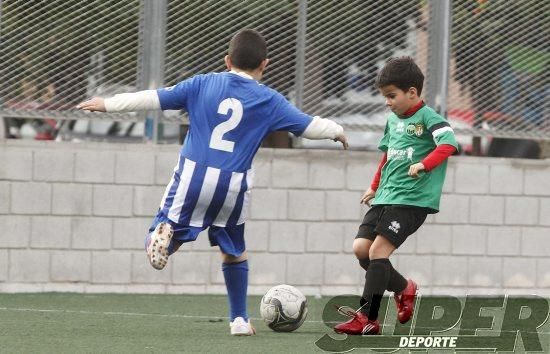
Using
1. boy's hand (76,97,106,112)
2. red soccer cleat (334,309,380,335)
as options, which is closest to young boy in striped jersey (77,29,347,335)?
boy's hand (76,97,106,112)

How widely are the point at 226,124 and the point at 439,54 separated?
4237 millimetres

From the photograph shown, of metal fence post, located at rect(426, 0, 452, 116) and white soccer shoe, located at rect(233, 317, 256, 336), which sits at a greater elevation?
metal fence post, located at rect(426, 0, 452, 116)

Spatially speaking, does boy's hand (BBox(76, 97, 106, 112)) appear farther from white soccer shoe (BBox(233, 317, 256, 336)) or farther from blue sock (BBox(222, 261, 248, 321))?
white soccer shoe (BBox(233, 317, 256, 336))

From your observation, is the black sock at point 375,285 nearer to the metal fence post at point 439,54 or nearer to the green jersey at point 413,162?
the green jersey at point 413,162

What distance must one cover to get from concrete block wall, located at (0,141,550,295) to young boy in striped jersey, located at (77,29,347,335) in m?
3.16

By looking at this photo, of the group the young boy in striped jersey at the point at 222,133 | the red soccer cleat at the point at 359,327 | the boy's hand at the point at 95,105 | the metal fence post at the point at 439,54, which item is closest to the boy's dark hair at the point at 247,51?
the young boy in striped jersey at the point at 222,133

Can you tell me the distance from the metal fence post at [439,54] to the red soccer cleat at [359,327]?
3.83 m

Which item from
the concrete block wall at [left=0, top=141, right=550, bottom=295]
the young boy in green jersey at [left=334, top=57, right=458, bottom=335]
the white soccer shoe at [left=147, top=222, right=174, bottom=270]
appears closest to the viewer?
the white soccer shoe at [left=147, top=222, right=174, bottom=270]

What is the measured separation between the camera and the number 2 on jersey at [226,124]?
7250mm

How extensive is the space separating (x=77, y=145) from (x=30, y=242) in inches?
32.7

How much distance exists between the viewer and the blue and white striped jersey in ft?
23.8

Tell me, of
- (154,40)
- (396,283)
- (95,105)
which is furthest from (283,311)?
(154,40)

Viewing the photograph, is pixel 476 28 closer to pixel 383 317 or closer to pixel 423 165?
pixel 383 317

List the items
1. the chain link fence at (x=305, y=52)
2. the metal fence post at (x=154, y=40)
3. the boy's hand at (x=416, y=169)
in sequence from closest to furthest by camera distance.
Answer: the boy's hand at (x=416, y=169) → the chain link fence at (x=305, y=52) → the metal fence post at (x=154, y=40)
